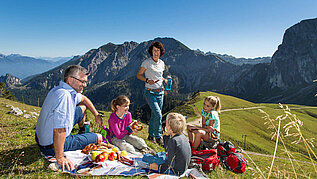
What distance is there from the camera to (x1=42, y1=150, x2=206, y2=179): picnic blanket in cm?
546

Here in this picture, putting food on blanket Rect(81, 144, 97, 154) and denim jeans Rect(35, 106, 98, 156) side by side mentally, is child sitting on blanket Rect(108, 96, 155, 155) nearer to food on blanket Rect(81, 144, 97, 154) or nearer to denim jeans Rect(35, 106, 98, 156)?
denim jeans Rect(35, 106, 98, 156)

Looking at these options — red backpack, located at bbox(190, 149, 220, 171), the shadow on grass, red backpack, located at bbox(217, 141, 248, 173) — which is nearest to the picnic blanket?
the shadow on grass

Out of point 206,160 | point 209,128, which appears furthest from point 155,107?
point 206,160

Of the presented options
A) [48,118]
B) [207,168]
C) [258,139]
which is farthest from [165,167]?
[258,139]

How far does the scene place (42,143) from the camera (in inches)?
225

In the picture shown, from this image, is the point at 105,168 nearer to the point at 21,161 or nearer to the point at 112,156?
the point at 112,156

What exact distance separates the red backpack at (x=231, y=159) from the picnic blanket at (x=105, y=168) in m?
2.10

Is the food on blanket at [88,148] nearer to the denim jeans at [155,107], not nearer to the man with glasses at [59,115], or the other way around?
the man with glasses at [59,115]

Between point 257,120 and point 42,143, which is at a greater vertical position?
point 42,143

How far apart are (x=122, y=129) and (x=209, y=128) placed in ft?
12.9

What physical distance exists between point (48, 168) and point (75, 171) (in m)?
0.86

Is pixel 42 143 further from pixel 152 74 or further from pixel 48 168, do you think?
pixel 152 74

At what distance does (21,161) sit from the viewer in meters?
5.85

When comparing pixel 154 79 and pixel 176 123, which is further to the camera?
pixel 154 79
